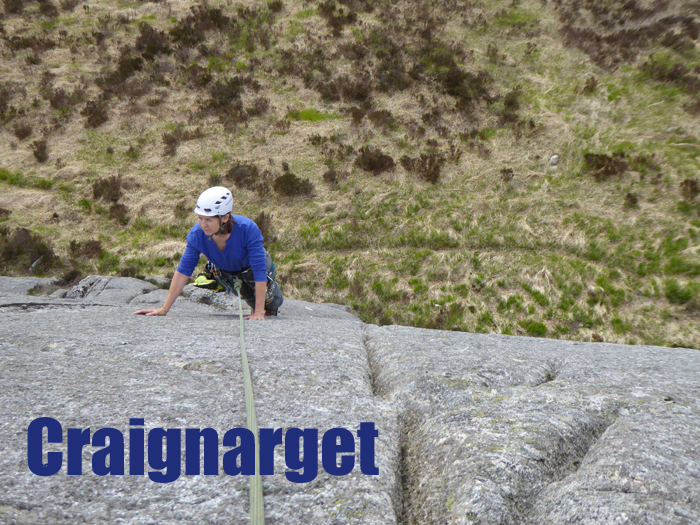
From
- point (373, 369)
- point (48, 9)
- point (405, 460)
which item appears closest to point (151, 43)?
point (48, 9)

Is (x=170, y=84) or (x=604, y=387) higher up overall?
(x=170, y=84)

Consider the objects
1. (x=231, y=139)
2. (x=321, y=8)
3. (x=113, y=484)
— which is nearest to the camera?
(x=113, y=484)

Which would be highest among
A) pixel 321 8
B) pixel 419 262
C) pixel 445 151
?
pixel 321 8

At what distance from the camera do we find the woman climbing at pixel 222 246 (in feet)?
16.4

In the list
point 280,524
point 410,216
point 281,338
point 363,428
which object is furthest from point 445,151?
point 280,524

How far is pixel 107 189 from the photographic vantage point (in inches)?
556

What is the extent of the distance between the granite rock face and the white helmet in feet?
4.92

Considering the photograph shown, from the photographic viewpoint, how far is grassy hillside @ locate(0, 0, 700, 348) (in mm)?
10531

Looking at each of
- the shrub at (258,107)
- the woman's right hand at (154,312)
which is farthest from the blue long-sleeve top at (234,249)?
the shrub at (258,107)

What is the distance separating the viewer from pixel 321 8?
66.5ft

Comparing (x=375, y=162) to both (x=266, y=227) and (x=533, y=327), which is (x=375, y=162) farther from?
(x=533, y=327)

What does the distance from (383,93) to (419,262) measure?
365 inches

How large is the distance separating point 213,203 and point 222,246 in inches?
33.0

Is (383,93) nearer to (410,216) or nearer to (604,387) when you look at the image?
(410,216)
